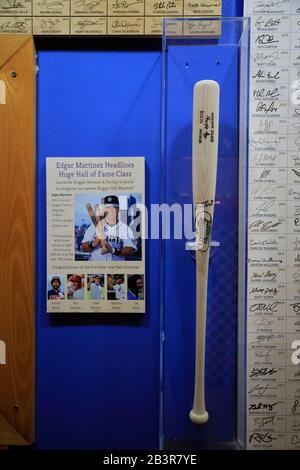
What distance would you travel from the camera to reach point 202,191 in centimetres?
80

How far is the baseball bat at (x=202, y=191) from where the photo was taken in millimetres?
783

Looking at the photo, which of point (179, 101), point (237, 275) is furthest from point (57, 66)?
point (237, 275)

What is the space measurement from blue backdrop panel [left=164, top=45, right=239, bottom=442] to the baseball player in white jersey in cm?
13

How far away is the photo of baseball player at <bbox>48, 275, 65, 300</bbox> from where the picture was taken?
36.0 inches

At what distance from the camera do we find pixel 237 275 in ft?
2.86

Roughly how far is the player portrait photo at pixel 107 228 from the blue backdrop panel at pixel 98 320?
58 millimetres

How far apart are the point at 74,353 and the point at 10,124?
713mm

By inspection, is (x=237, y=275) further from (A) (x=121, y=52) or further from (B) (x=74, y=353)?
(A) (x=121, y=52)
